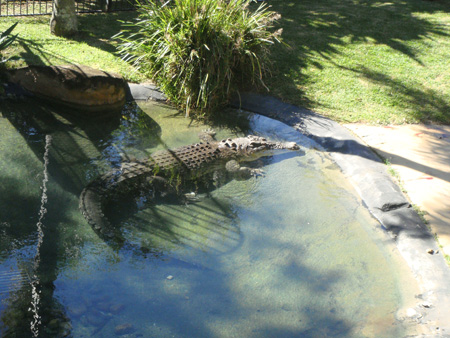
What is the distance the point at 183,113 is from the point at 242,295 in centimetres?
382

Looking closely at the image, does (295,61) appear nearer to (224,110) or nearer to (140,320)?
(224,110)

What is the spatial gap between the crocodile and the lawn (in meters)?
1.66

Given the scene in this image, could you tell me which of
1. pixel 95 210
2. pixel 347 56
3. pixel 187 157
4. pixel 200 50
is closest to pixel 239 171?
pixel 187 157

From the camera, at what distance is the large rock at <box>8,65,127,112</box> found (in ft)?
20.5

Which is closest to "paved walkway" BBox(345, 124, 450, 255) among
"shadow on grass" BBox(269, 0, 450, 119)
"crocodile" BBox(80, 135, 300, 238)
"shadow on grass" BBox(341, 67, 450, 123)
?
"shadow on grass" BBox(341, 67, 450, 123)

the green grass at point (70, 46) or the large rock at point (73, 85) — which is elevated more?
the green grass at point (70, 46)

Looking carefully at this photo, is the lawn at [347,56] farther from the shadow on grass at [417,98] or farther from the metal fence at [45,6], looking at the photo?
the metal fence at [45,6]

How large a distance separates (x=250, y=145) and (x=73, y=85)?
8.96 ft

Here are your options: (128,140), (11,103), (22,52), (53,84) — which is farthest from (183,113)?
(22,52)

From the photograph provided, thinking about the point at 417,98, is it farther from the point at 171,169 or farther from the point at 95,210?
the point at 95,210

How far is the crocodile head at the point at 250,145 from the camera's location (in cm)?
581

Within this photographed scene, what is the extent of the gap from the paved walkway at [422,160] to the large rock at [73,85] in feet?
12.0

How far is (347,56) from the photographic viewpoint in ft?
28.7

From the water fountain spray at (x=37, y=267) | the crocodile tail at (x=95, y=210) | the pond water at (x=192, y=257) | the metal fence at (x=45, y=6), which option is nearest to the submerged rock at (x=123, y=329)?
the pond water at (x=192, y=257)
